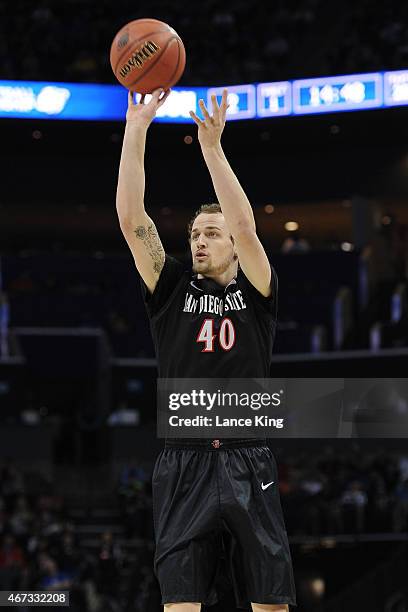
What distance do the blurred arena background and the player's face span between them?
1000 cm

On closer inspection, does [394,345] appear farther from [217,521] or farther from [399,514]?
[217,521]

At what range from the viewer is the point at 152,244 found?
446 centimetres

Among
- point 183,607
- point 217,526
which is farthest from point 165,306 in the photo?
point 183,607

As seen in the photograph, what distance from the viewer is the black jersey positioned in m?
4.41

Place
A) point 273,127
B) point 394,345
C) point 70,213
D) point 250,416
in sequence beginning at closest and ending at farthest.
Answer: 1. point 250,416
2. point 394,345
3. point 273,127
4. point 70,213

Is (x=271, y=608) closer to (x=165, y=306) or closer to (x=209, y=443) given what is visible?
(x=209, y=443)

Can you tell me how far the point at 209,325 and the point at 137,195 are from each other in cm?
64

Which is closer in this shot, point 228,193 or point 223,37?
point 228,193

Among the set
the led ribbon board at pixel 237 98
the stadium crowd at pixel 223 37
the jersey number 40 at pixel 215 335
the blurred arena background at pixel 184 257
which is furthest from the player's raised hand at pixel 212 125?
the stadium crowd at pixel 223 37

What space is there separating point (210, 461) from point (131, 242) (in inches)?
39.4

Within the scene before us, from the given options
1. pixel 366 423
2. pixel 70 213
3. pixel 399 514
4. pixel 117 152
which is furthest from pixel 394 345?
pixel 70 213

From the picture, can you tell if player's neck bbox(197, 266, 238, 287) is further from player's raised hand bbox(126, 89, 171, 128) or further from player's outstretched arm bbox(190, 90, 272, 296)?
player's raised hand bbox(126, 89, 171, 128)

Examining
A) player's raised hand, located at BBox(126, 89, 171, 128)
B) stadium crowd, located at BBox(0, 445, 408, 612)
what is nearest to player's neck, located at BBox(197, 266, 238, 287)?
player's raised hand, located at BBox(126, 89, 171, 128)

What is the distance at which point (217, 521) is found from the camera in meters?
4.22
